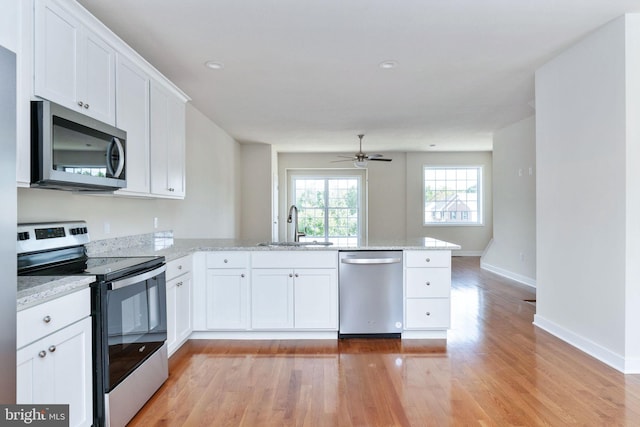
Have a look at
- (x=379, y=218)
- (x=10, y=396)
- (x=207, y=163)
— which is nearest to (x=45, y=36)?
(x=10, y=396)

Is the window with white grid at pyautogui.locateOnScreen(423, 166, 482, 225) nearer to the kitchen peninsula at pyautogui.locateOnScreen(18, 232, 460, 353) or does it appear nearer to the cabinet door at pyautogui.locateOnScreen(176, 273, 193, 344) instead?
the kitchen peninsula at pyautogui.locateOnScreen(18, 232, 460, 353)

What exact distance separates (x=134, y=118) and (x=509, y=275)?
236 inches

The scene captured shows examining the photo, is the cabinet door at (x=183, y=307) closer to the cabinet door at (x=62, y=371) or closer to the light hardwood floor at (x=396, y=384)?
the light hardwood floor at (x=396, y=384)

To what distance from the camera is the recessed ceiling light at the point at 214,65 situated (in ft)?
11.0

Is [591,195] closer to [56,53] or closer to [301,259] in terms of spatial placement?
[301,259]

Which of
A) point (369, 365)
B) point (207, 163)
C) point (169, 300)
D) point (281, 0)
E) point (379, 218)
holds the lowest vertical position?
point (369, 365)

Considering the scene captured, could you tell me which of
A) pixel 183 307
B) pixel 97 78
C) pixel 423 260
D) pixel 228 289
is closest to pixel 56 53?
pixel 97 78

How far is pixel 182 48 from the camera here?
3.07 meters

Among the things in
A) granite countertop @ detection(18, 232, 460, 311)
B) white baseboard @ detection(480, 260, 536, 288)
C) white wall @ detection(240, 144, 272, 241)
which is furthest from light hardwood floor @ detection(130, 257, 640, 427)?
white wall @ detection(240, 144, 272, 241)

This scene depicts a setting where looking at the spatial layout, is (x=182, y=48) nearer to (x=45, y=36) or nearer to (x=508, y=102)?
(x=45, y=36)

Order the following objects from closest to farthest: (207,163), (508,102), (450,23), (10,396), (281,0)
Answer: (10,396), (281,0), (450,23), (508,102), (207,163)

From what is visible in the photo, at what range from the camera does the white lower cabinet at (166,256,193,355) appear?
285 centimetres

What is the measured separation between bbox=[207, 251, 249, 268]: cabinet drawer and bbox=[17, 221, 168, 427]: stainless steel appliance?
0.80m

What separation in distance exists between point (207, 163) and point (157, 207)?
5.83ft
